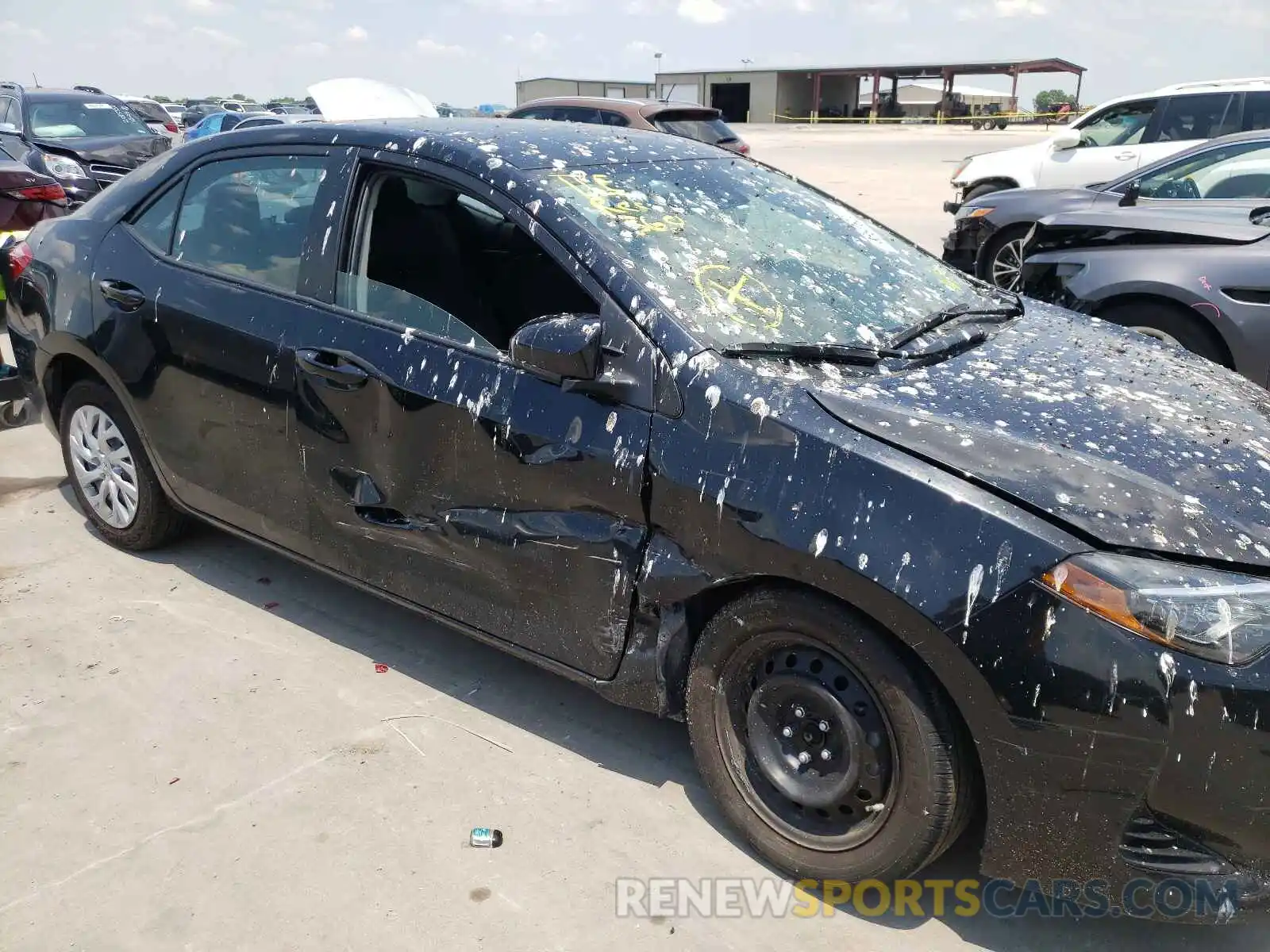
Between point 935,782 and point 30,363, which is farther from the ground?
point 30,363

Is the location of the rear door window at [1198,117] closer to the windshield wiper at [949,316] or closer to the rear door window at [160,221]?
the windshield wiper at [949,316]

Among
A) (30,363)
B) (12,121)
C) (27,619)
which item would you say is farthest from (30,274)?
(12,121)

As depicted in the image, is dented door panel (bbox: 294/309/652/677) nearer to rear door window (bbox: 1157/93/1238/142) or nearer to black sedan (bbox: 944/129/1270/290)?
black sedan (bbox: 944/129/1270/290)

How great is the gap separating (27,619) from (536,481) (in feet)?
7.38

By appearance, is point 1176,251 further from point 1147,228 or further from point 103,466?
point 103,466

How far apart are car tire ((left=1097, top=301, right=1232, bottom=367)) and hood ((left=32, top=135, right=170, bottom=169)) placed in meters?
10.3

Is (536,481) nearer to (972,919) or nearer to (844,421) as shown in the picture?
(844,421)

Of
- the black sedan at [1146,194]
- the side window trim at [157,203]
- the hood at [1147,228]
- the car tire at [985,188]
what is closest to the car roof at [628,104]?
the car tire at [985,188]

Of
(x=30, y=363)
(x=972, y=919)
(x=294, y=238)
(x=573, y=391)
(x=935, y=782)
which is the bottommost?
(x=972, y=919)

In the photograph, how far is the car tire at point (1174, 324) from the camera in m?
5.36

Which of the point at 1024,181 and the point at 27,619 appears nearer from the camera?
the point at 27,619

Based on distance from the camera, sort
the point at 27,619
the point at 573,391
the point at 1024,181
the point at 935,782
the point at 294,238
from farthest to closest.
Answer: the point at 1024,181 < the point at 27,619 < the point at 294,238 < the point at 573,391 < the point at 935,782

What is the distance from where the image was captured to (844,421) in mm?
2340

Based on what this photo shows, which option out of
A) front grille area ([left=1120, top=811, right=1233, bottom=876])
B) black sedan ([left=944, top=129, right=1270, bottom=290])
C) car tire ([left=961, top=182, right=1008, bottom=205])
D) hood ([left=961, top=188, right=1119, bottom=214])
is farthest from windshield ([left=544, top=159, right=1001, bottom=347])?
car tire ([left=961, top=182, right=1008, bottom=205])
